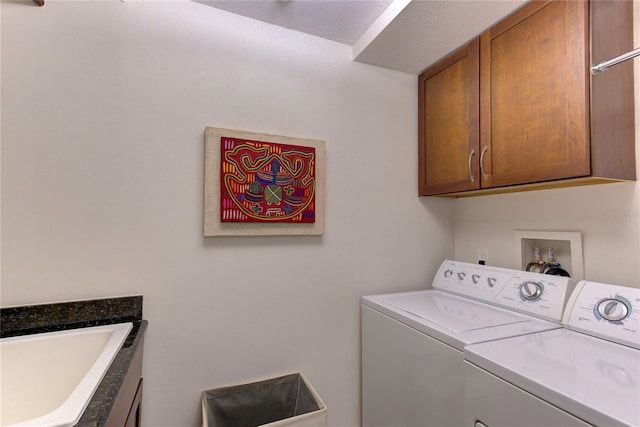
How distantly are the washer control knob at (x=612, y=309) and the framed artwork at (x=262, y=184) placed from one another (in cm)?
116

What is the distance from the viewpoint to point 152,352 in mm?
1306

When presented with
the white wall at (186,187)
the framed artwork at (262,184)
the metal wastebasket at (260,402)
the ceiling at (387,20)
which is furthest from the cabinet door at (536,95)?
the metal wastebasket at (260,402)

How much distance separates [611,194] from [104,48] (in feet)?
7.27

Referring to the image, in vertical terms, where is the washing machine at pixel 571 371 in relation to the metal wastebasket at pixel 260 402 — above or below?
above

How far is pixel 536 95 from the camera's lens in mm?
1226

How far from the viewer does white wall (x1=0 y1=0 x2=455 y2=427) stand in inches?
46.0

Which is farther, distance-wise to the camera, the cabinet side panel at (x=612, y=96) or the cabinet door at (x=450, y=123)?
the cabinet door at (x=450, y=123)

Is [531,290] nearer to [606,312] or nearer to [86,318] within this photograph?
[606,312]

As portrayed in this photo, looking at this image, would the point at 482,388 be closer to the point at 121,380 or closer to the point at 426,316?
the point at 426,316

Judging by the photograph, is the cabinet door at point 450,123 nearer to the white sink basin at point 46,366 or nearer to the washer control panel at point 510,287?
the washer control panel at point 510,287

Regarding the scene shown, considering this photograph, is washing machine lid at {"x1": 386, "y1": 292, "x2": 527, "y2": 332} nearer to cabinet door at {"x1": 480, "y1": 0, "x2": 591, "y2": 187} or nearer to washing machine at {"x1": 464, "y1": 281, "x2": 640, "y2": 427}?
washing machine at {"x1": 464, "y1": 281, "x2": 640, "y2": 427}

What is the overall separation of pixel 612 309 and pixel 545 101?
0.81 metres

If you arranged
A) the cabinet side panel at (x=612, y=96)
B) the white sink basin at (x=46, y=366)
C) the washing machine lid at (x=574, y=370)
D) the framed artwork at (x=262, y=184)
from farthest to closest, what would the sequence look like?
the framed artwork at (x=262, y=184)
the cabinet side panel at (x=612, y=96)
the white sink basin at (x=46, y=366)
the washing machine lid at (x=574, y=370)

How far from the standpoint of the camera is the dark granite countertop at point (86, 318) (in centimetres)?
98
